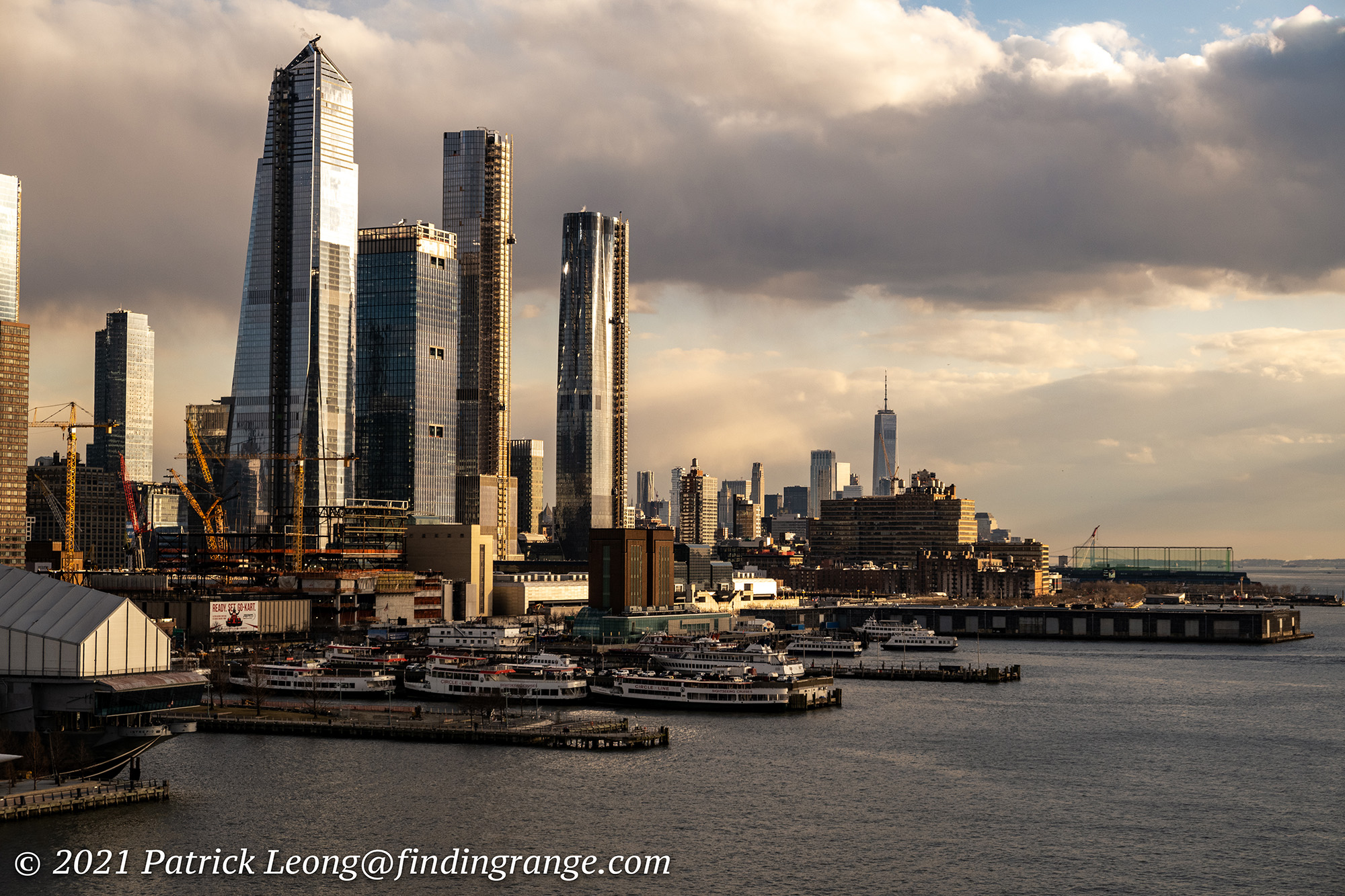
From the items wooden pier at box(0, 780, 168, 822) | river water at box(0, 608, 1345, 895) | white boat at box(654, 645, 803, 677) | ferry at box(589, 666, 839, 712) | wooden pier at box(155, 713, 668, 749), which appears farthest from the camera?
white boat at box(654, 645, 803, 677)

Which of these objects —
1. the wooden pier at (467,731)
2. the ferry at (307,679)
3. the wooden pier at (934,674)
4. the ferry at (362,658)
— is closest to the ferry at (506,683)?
the ferry at (307,679)

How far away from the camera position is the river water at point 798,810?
75500mm

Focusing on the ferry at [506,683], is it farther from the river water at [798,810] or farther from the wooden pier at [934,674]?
the wooden pier at [934,674]

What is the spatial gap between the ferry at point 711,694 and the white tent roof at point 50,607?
65822 mm

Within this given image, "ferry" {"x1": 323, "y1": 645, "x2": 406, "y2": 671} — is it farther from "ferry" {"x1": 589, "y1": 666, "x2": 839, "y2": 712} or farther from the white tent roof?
the white tent roof

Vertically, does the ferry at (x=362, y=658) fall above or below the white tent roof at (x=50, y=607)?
below

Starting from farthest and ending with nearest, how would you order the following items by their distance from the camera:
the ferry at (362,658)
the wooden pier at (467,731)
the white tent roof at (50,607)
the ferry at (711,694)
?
the ferry at (362,658)
the ferry at (711,694)
the wooden pier at (467,731)
the white tent roof at (50,607)

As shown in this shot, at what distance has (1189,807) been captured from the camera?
94750mm

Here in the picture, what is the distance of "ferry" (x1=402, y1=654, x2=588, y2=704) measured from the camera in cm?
14762

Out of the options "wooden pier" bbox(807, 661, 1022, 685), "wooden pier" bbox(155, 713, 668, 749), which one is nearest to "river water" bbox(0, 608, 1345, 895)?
"wooden pier" bbox(155, 713, 668, 749)

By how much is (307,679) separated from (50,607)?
63346 millimetres

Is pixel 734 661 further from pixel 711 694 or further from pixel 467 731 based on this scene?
pixel 467 731

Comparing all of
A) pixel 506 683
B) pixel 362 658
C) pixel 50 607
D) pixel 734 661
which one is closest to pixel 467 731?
pixel 506 683

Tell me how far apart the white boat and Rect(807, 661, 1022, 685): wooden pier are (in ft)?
37.4
